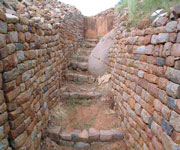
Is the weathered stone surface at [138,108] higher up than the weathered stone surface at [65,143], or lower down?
higher up

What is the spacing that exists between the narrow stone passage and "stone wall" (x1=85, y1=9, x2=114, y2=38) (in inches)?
126

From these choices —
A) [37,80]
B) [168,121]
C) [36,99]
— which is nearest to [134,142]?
[168,121]

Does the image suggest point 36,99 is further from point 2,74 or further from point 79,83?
point 79,83

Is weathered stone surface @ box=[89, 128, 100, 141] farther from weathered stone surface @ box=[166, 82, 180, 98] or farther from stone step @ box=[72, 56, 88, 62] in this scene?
stone step @ box=[72, 56, 88, 62]

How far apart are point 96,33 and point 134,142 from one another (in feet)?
19.9

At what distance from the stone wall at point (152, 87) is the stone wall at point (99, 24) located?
4.30 meters

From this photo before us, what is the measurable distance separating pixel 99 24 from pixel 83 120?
5.45m

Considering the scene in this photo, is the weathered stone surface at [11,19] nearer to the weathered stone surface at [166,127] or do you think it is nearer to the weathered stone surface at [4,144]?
the weathered stone surface at [4,144]

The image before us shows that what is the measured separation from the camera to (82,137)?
2.87 m

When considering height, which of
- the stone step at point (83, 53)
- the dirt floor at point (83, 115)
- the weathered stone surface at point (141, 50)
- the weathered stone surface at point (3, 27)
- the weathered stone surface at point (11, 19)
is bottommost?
the dirt floor at point (83, 115)

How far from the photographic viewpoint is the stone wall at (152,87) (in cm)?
155

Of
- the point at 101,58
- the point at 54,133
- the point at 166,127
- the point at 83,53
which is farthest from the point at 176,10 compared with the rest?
the point at 83,53

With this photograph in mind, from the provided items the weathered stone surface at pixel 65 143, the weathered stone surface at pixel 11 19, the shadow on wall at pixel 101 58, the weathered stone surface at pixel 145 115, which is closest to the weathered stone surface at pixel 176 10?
the weathered stone surface at pixel 145 115

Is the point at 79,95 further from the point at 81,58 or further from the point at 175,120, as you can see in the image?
the point at 175,120
